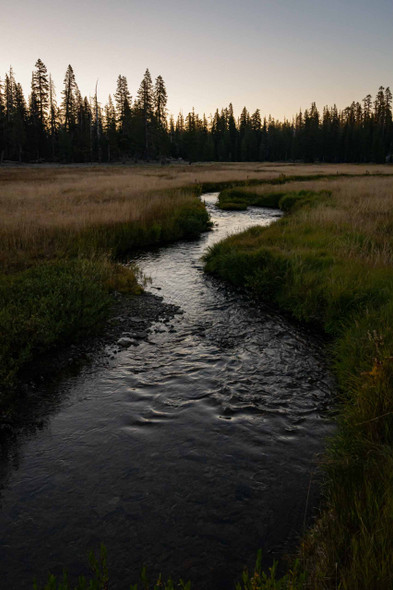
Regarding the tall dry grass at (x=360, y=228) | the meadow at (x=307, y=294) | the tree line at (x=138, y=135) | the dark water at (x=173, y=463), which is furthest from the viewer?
the tree line at (x=138, y=135)

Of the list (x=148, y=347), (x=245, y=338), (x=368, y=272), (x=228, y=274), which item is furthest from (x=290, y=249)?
(x=148, y=347)

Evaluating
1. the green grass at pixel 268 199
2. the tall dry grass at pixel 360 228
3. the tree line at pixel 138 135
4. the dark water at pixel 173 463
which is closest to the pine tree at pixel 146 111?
the tree line at pixel 138 135

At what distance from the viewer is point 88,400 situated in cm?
554

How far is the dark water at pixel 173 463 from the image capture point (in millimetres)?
3246

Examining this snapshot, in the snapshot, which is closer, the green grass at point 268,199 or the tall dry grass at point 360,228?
the tall dry grass at point 360,228

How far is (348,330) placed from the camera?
22.0ft

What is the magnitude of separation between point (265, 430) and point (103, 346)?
3623 millimetres

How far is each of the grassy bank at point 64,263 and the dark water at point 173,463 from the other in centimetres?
99

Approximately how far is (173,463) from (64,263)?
22.8 ft

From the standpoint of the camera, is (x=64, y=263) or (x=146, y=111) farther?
(x=146, y=111)

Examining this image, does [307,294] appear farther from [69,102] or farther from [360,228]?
[69,102]

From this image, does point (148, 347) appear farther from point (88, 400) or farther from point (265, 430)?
point (265, 430)

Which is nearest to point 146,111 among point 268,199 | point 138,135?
point 138,135

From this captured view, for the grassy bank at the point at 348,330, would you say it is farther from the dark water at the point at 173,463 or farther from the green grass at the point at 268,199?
the green grass at the point at 268,199
